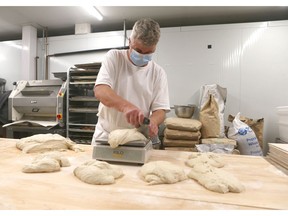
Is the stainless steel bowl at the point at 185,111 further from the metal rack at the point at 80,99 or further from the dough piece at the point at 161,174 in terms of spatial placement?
the dough piece at the point at 161,174

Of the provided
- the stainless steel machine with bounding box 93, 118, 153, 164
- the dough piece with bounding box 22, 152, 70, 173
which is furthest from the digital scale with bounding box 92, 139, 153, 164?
the dough piece with bounding box 22, 152, 70, 173

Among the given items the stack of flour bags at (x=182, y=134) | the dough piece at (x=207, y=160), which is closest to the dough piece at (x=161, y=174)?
the dough piece at (x=207, y=160)

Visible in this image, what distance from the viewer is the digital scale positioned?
3.81 feet

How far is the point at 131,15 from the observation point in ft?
11.5

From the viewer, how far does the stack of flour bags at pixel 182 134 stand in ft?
9.32

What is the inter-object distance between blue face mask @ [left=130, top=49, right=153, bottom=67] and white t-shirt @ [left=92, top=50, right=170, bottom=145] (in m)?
0.08

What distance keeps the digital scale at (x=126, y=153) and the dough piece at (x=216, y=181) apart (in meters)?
0.28

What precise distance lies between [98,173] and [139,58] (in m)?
0.89

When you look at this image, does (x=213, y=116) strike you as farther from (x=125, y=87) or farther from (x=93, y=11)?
(x=93, y=11)

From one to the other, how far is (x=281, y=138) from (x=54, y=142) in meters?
2.84

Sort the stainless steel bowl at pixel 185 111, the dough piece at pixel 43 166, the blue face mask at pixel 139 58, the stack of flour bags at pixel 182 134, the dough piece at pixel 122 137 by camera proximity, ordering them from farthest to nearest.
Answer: the stainless steel bowl at pixel 185 111 → the stack of flour bags at pixel 182 134 → the blue face mask at pixel 139 58 → the dough piece at pixel 122 137 → the dough piece at pixel 43 166

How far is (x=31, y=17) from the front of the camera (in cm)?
371

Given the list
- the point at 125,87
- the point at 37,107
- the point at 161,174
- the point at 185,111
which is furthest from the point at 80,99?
the point at 161,174

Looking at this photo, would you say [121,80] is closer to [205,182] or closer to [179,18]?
[205,182]
